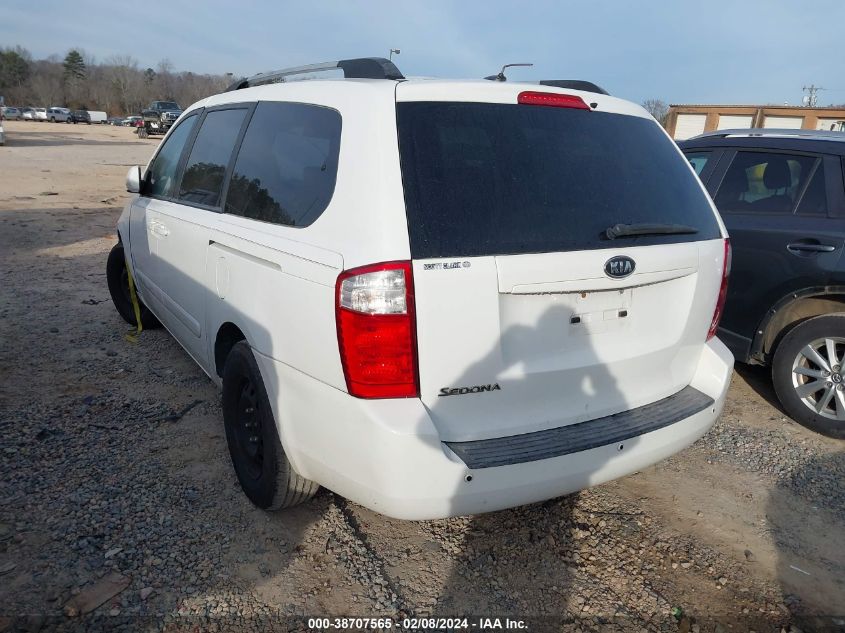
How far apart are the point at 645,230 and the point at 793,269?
213 centimetres

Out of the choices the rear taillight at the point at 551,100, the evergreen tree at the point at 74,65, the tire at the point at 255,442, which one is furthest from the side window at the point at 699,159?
the evergreen tree at the point at 74,65

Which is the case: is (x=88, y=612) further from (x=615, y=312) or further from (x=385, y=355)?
(x=615, y=312)

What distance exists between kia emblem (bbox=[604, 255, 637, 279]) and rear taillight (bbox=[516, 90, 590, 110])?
0.69 meters

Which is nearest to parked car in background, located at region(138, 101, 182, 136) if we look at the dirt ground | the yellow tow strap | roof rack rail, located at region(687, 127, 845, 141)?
the yellow tow strap

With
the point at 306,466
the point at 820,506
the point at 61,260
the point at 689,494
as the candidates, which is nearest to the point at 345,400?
the point at 306,466

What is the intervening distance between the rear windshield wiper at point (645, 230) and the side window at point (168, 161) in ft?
9.35

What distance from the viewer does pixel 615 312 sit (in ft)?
7.58

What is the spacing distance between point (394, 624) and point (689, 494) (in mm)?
1784

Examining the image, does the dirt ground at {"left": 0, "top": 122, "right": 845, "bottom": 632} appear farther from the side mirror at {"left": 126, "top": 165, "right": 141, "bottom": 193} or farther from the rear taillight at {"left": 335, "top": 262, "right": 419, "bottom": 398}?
the side mirror at {"left": 126, "top": 165, "right": 141, "bottom": 193}

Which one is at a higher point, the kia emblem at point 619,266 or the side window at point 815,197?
the side window at point 815,197

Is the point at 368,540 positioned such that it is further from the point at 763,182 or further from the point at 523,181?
the point at 763,182

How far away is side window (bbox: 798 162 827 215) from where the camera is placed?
387 centimetres

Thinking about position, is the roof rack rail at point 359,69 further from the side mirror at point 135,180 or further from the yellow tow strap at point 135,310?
the yellow tow strap at point 135,310

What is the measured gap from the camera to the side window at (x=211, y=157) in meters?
3.20
